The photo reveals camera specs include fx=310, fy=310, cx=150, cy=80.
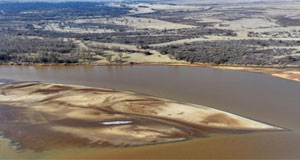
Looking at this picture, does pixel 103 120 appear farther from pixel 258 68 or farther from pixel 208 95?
pixel 258 68

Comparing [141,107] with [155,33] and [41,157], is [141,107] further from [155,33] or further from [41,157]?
[155,33]

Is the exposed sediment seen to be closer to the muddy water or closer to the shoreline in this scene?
the muddy water

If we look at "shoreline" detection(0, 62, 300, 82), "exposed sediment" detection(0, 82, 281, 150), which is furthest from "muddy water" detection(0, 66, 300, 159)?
"shoreline" detection(0, 62, 300, 82)

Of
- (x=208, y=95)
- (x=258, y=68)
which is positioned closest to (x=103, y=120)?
(x=208, y=95)

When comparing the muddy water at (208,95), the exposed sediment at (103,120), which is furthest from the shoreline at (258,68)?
the exposed sediment at (103,120)

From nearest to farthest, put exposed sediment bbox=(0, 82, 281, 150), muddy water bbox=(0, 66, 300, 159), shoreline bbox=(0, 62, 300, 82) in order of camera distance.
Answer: muddy water bbox=(0, 66, 300, 159) < exposed sediment bbox=(0, 82, 281, 150) < shoreline bbox=(0, 62, 300, 82)

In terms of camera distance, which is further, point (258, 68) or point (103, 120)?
point (258, 68)
